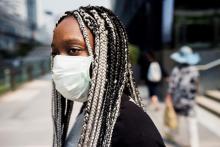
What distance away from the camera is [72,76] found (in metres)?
1.76

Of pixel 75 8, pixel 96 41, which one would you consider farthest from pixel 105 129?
pixel 75 8

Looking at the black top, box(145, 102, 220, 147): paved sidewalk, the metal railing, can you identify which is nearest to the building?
the metal railing

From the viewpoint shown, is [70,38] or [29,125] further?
[29,125]

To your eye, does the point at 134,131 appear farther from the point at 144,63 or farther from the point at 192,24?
the point at 192,24

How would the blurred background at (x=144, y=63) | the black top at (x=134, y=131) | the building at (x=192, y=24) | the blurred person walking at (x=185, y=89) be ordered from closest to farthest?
the black top at (x=134, y=131)
the blurred person walking at (x=185, y=89)
the blurred background at (x=144, y=63)
the building at (x=192, y=24)

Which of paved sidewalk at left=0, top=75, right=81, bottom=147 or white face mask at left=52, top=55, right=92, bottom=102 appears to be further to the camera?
paved sidewalk at left=0, top=75, right=81, bottom=147

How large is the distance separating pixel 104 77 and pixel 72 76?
0.22 meters

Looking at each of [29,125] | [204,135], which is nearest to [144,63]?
[204,135]

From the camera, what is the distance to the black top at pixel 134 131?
1.49m

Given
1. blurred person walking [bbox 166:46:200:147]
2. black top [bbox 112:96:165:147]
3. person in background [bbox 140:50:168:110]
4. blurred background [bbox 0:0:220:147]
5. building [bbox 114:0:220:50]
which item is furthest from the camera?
building [bbox 114:0:220:50]

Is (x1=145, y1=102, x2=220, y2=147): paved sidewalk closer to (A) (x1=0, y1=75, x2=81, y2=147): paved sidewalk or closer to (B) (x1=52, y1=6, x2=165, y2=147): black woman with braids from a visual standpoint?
(A) (x1=0, y1=75, x2=81, y2=147): paved sidewalk

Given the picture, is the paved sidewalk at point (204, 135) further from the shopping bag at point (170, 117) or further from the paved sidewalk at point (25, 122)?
the paved sidewalk at point (25, 122)

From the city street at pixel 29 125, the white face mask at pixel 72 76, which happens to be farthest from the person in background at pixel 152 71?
the white face mask at pixel 72 76

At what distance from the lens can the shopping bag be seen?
6706 mm
